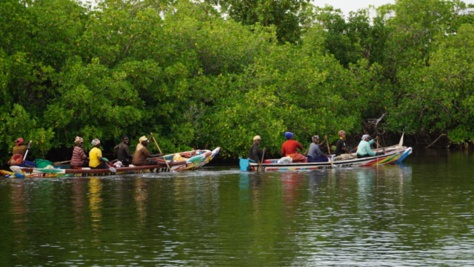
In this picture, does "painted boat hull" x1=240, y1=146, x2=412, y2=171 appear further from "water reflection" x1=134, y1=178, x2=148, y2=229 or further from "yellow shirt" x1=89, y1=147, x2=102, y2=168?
"yellow shirt" x1=89, y1=147, x2=102, y2=168

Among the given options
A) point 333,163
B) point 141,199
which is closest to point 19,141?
point 141,199

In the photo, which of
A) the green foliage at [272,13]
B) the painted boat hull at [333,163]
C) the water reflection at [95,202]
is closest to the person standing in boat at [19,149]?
the water reflection at [95,202]

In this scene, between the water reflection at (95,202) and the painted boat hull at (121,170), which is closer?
the water reflection at (95,202)

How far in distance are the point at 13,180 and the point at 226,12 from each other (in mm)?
35799

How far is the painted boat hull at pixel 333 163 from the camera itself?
125 ft

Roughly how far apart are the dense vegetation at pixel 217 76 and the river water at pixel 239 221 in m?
7.53

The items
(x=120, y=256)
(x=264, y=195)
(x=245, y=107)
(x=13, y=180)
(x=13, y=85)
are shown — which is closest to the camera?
(x=120, y=256)

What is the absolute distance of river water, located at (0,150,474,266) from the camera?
55.7 ft

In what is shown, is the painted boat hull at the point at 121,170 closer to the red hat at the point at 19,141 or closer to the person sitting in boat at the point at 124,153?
the person sitting in boat at the point at 124,153

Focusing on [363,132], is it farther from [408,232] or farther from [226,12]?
[408,232]

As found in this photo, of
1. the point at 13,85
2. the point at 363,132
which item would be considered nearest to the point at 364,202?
the point at 13,85

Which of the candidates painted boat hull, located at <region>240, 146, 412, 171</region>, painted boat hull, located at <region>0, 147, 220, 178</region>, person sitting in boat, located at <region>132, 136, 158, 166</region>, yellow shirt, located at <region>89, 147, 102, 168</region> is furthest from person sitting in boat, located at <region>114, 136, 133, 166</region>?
painted boat hull, located at <region>240, 146, 412, 171</region>

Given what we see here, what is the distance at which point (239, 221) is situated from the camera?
852 inches

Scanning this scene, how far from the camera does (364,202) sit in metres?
25.4
